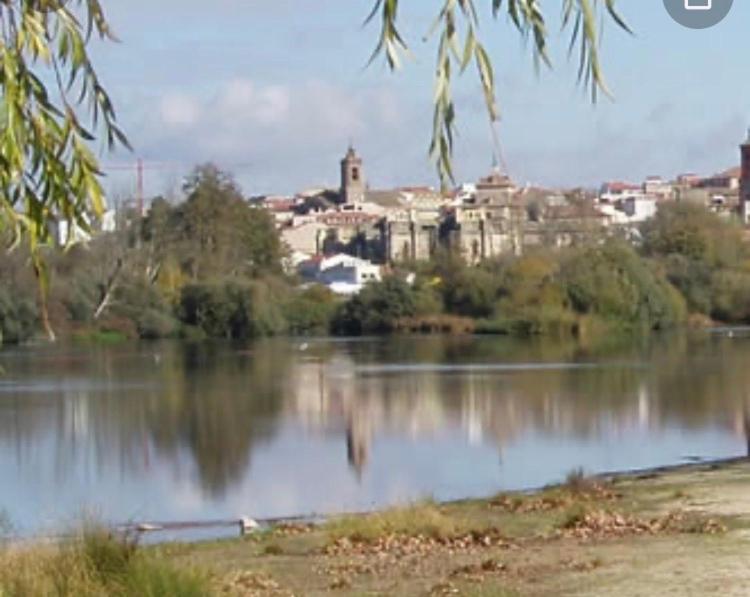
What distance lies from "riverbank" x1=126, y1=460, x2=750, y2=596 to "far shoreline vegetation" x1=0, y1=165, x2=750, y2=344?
114ft

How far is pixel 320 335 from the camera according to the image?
54312mm

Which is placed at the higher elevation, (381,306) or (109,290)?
(109,290)

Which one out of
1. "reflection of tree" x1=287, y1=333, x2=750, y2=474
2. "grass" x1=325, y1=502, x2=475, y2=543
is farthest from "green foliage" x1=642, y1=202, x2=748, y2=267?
"grass" x1=325, y1=502, x2=475, y2=543

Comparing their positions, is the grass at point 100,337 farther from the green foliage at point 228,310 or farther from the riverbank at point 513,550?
the riverbank at point 513,550

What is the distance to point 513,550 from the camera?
27.9 ft

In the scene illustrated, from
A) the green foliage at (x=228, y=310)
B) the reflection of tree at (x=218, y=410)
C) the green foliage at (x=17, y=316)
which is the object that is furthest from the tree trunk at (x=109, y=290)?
the reflection of tree at (x=218, y=410)

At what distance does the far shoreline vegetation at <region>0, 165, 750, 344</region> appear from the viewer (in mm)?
48688

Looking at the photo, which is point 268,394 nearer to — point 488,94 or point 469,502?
point 469,502

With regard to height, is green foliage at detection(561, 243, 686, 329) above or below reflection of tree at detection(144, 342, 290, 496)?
above

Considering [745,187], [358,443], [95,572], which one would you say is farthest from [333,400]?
[745,187]

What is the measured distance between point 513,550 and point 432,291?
4487 centimetres

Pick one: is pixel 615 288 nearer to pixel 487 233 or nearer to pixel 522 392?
pixel 487 233

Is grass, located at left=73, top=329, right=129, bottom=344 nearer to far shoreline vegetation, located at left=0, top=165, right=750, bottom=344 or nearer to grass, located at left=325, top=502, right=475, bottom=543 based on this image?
far shoreline vegetation, located at left=0, top=165, right=750, bottom=344

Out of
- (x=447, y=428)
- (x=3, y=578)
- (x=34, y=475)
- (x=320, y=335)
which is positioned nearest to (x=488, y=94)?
(x=3, y=578)
